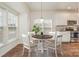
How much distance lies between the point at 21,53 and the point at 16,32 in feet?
2.17

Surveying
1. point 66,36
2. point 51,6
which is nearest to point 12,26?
point 51,6

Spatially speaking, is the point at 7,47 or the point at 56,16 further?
the point at 56,16

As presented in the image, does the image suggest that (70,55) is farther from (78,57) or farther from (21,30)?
(21,30)

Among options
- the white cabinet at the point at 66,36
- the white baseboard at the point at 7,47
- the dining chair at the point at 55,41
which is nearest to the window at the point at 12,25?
the white baseboard at the point at 7,47

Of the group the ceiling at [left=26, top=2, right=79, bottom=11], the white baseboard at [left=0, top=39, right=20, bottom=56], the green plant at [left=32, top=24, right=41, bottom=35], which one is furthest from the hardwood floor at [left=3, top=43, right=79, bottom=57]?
the ceiling at [left=26, top=2, right=79, bottom=11]

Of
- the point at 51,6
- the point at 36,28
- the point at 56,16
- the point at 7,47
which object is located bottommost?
the point at 7,47

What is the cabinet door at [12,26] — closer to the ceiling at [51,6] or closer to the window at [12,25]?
the window at [12,25]

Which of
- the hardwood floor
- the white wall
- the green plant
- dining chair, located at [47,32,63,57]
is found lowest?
the hardwood floor

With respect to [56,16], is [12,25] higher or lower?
lower

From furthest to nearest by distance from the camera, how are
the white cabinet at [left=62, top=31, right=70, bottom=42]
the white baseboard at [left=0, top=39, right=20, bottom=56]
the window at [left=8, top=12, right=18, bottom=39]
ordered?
the white cabinet at [left=62, top=31, right=70, bottom=42]
the window at [left=8, top=12, right=18, bottom=39]
the white baseboard at [left=0, top=39, right=20, bottom=56]

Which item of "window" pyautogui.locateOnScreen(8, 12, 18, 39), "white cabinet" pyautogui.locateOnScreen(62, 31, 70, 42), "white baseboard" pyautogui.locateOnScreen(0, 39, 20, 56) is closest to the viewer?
"white baseboard" pyautogui.locateOnScreen(0, 39, 20, 56)

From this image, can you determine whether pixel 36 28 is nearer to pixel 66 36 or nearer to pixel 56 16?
pixel 56 16

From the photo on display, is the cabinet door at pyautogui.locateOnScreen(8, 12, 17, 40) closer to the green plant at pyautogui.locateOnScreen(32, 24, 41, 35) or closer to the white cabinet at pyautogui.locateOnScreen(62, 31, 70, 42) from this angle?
the green plant at pyautogui.locateOnScreen(32, 24, 41, 35)

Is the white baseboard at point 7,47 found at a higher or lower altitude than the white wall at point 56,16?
lower
